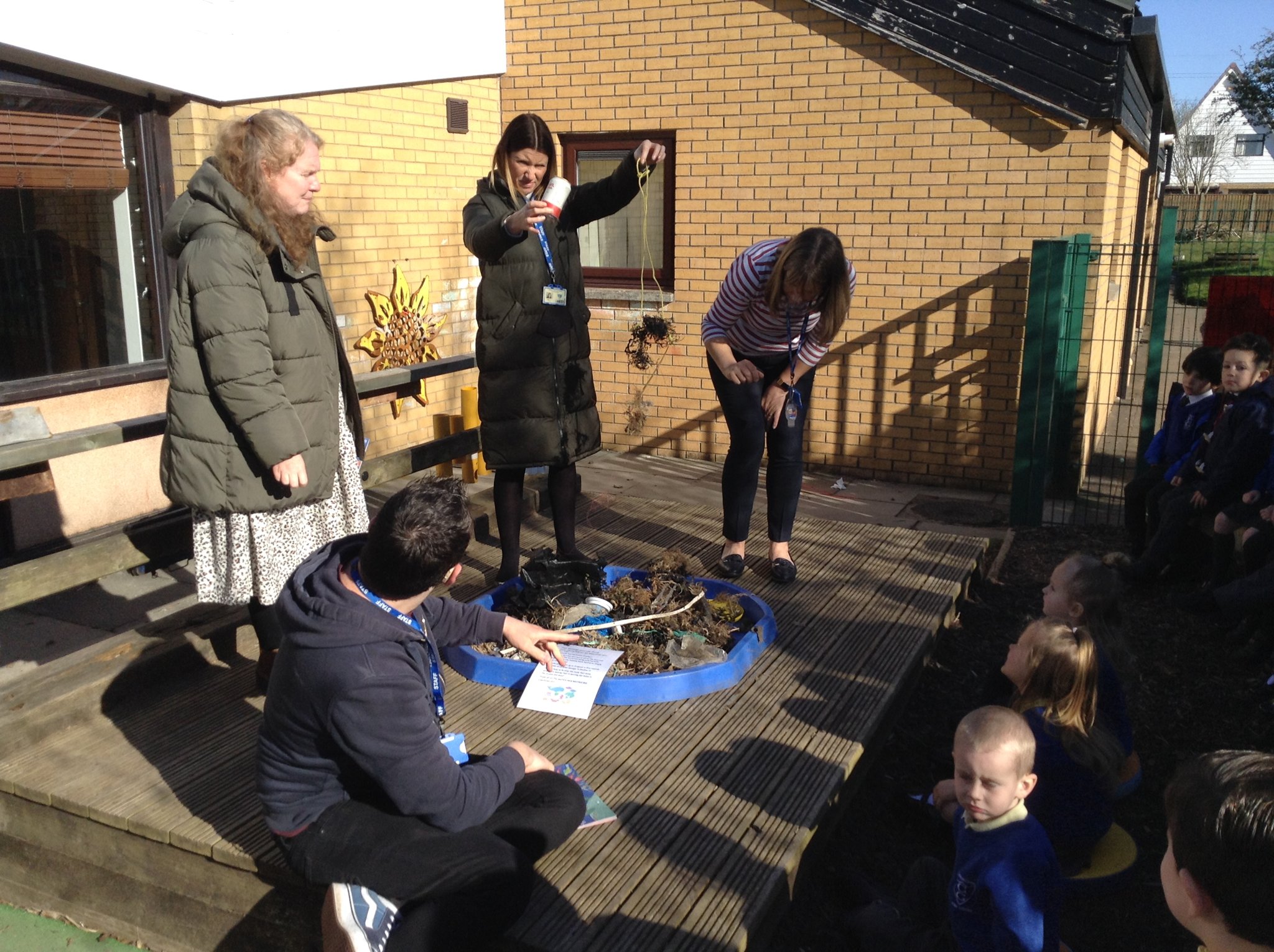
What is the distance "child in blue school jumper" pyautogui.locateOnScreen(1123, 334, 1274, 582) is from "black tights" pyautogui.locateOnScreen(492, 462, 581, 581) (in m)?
2.96

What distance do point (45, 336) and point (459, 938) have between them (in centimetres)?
465

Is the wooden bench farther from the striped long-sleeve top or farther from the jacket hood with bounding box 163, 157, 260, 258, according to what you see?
the striped long-sleeve top

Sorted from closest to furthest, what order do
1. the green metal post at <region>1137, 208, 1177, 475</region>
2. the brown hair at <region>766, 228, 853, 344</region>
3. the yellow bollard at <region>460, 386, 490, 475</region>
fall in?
the brown hair at <region>766, 228, 853, 344</region>, the green metal post at <region>1137, 208, 1177, 475</region>, the yellow bollard at <region>460, 386, 490, 475</region>

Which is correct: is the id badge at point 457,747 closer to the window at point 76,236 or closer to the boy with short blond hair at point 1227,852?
the boy with short blond hair at point 1227,852

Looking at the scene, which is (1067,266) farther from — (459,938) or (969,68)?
(459,938)

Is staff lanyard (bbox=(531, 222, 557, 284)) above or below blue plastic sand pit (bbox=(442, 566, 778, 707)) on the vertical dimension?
above

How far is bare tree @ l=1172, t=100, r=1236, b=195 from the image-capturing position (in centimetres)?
4397

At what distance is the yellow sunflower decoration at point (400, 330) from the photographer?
7.38 metres

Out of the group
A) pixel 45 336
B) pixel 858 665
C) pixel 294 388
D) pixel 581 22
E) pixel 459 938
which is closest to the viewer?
pixel 459 938

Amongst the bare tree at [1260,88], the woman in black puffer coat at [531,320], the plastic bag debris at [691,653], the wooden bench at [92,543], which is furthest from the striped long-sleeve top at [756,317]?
the bare tree at [1260,88]

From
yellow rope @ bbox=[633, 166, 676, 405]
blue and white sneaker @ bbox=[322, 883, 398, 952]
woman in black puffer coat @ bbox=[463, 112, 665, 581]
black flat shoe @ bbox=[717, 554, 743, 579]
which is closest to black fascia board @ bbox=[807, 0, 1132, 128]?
yellow rope @ bbox=[633, 166, 676, 405]

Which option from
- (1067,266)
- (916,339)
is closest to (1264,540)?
(1067,266)

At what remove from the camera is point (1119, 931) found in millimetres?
2965

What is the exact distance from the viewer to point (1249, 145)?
5256cm
